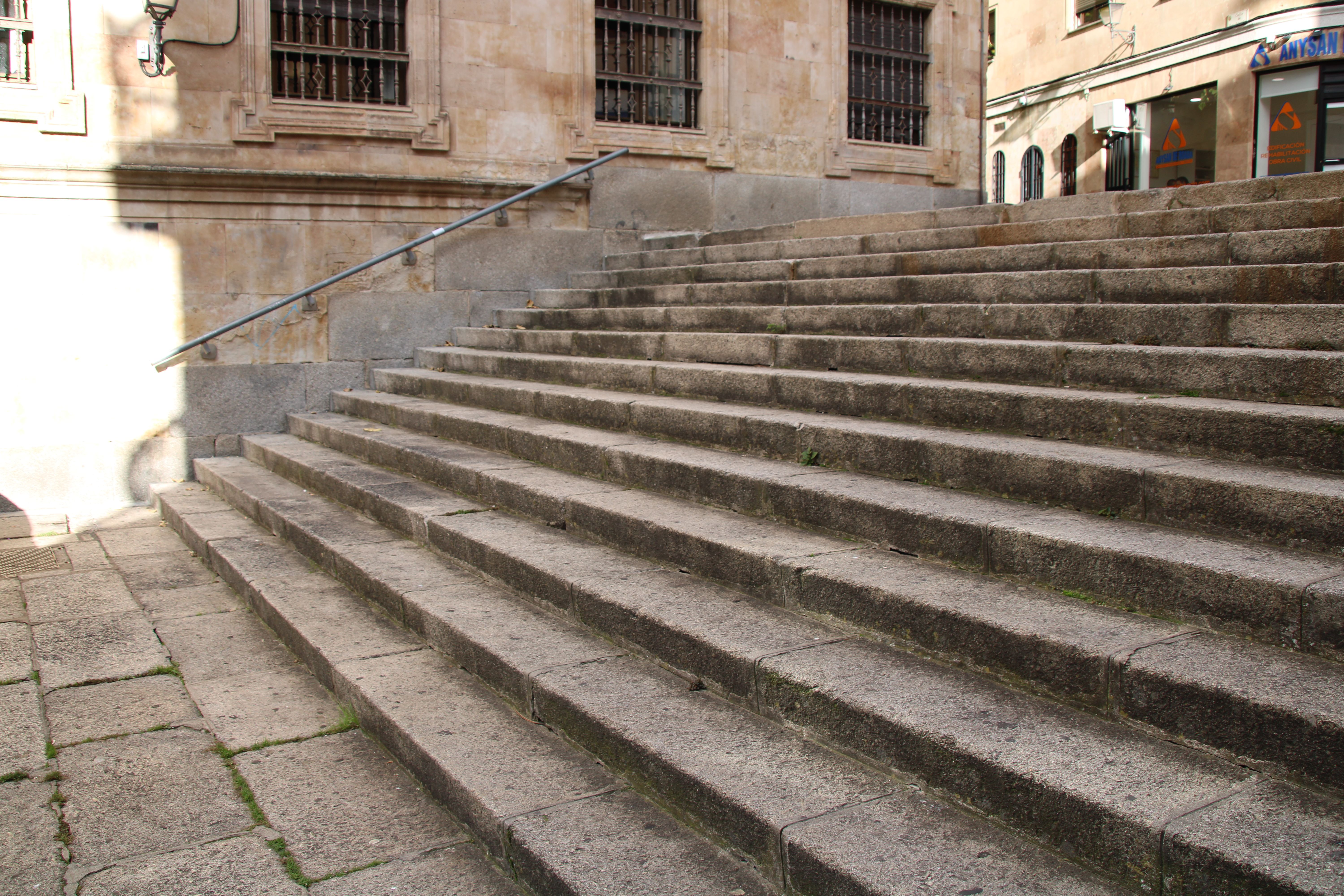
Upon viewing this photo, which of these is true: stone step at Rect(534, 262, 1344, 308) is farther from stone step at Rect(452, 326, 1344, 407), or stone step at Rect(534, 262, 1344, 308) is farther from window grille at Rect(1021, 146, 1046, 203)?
window grille at Rect(1021, 146, 1046, 203)

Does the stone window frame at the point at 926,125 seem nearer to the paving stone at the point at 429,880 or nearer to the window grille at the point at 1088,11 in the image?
the paving stone at the point at 429,880

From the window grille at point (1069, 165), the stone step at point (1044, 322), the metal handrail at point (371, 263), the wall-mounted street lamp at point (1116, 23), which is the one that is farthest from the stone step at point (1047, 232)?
the window grille at point (1069, 165)

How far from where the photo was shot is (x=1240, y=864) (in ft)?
5.80

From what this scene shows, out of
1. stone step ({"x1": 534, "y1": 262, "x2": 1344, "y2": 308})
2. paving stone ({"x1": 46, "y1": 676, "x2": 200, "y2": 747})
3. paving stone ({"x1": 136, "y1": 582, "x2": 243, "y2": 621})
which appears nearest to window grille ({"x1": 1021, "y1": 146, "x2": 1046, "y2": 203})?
stone step ({"x1": 534, "y1": 262, "x2": 1344, "y2": 308})

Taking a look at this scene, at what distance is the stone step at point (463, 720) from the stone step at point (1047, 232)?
3.55 meters

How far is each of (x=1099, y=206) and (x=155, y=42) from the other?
24.3 feet

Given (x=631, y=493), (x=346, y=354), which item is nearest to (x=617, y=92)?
(x=346, y=354)

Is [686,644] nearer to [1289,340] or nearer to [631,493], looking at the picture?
[631,493]

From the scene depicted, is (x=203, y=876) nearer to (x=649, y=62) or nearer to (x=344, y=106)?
(x=344, y=106)

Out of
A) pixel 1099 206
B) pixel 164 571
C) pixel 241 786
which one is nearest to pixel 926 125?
pixel 1099 206

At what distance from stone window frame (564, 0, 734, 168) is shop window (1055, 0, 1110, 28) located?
43.6ft

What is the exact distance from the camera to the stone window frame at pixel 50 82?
7.75 meters

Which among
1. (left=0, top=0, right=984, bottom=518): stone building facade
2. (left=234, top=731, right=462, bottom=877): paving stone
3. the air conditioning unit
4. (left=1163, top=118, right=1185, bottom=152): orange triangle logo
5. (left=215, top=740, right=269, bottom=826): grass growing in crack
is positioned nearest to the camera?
(left=234, top=731, right=462, bottom=877): paving stone

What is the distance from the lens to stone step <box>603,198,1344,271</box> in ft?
15.7
